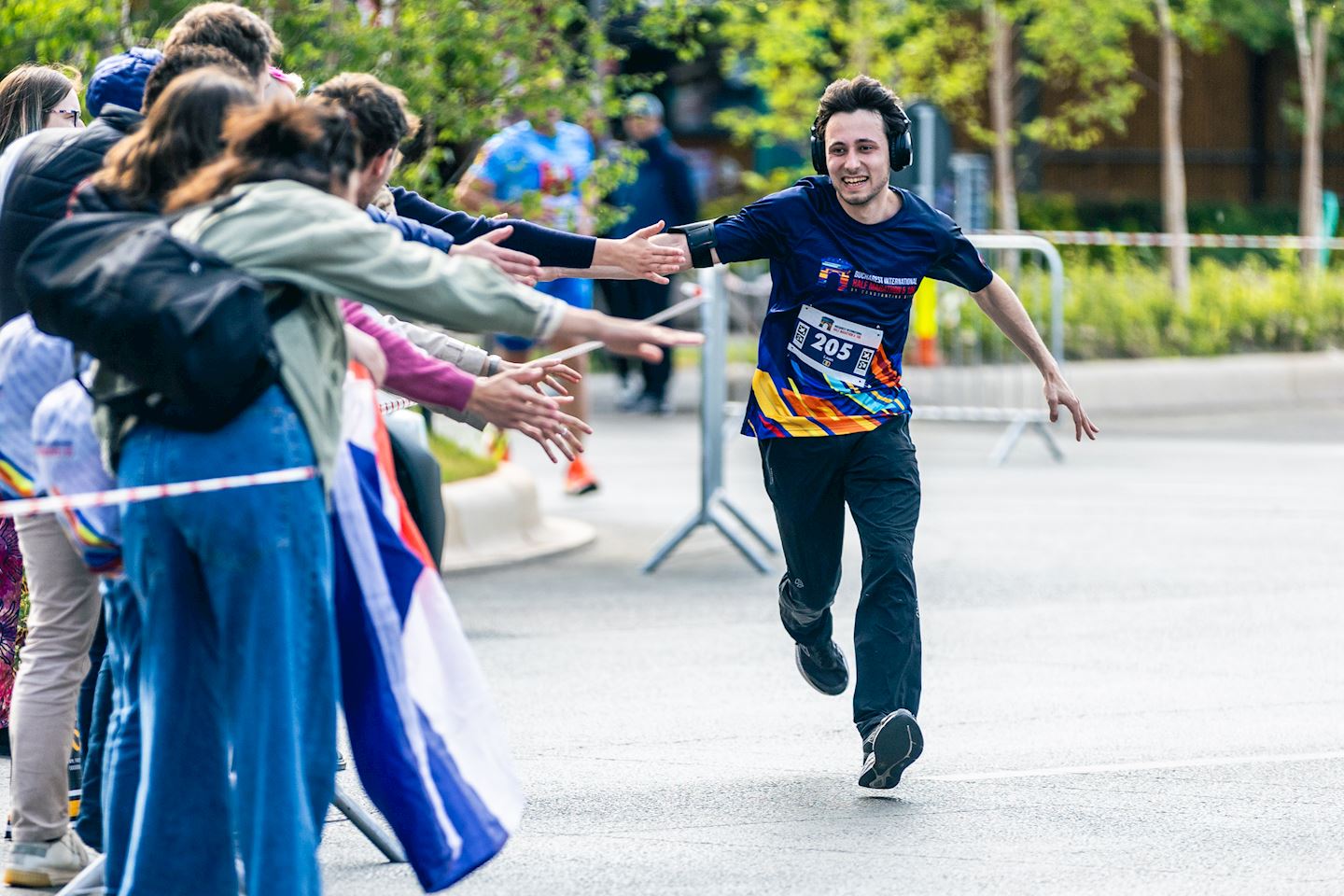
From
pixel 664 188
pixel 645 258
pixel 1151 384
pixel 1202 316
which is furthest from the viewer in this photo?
pixel 1202 316

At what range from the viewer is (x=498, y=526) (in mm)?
10000

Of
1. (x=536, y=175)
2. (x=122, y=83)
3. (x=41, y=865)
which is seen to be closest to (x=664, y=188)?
(x=536, y=175)

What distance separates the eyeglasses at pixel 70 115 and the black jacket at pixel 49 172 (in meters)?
0.69

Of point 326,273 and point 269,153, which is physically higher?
point 269,153

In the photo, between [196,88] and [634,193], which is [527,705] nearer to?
[196,88]

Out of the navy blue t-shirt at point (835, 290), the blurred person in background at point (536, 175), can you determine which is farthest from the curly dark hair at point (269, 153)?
the blurred person in background at point (536, 175)

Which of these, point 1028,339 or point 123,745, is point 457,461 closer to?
point 1028,339

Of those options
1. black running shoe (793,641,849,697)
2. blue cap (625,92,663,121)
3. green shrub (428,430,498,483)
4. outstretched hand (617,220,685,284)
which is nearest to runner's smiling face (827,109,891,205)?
outstretched hand (617,220,685,284)

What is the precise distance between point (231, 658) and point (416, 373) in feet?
2.24

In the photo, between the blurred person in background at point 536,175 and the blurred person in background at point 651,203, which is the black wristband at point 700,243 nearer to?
the blurred person in background at point 536,175

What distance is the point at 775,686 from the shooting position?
703cm

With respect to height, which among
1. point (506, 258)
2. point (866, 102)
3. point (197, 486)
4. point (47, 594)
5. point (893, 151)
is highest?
point (866, 102)

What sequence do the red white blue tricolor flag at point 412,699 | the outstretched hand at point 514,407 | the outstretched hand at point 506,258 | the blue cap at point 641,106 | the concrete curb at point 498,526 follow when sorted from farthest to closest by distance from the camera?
the blue cap at point 641,106 < the concrete curb at point 498,526 < the outstretched hand at point 506,258 < the outstretched hand at point 514,407 < the red white blue tricolor flag at point 412,699

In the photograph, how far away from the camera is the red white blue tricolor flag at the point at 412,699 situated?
3969mm
